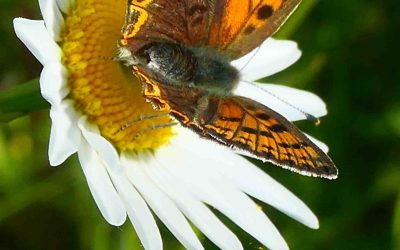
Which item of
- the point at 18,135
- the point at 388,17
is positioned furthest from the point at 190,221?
the point at 388,17

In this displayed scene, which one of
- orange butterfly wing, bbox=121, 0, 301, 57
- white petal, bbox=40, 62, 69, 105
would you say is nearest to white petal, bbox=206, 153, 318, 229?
orange butterfly wing, bbox=121, 0, 301, 57

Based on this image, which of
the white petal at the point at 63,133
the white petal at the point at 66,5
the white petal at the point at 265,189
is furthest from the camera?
the white petal at the point at 265,189

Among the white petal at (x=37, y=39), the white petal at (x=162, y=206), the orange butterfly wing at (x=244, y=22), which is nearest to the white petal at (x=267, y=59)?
Answer: the orange butterfly wing at (x=244, y=22)

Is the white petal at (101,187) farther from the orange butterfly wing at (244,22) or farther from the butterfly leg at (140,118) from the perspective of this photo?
the orange butterfly wing at (244,22)

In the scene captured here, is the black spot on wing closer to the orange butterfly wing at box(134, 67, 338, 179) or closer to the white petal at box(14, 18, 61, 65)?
the orange butterfly wing at box(134, 67, 338, 179)

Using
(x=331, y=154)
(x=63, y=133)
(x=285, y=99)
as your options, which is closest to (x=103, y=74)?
(x=63, y=133)

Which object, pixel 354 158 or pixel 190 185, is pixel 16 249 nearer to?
pixel 190 185
